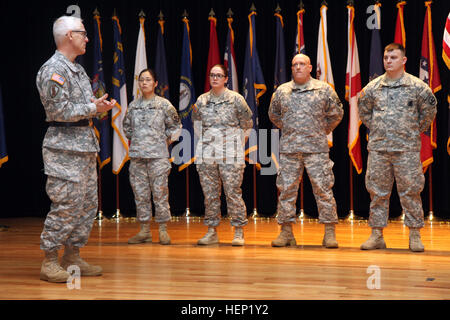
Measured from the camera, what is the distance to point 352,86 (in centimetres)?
671

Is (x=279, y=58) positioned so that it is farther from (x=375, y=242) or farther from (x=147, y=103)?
(x=375, y=242)

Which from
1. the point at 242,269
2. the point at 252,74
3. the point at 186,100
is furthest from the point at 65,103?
the point at 252,74

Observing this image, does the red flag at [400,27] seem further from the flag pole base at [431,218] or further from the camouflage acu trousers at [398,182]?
the camouflage acu trousers at [398,182]

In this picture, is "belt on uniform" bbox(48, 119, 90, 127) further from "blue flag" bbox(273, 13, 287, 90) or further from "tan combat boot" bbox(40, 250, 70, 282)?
"blue flag" bbox(273, 13, 287, 90)

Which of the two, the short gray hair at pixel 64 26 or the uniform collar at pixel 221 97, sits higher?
the short gray hair at pixel 64 26

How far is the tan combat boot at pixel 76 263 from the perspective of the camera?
3582mm

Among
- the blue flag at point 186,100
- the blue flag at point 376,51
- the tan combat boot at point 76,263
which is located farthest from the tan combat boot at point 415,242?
the blue flag at point 186,100

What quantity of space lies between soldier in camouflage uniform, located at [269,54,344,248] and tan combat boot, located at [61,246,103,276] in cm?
177

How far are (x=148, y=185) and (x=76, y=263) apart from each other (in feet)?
5.54

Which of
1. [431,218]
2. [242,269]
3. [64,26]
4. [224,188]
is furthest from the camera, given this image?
[431,218]

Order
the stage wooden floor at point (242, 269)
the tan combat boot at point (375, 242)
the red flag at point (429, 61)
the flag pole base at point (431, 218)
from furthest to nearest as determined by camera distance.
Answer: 1. the flag pole base at point (431, 218)
2. the red flag at point (429, 61)
3. the tan combat boot at point (375, 242)
4. the stage wooden floor at point (242, 269)

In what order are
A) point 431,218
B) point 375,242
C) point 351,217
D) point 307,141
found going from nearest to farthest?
1. point 375,242
2. point 307,141
3. point 431,218
4. point 351,217

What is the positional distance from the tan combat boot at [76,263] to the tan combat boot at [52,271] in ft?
0.60
